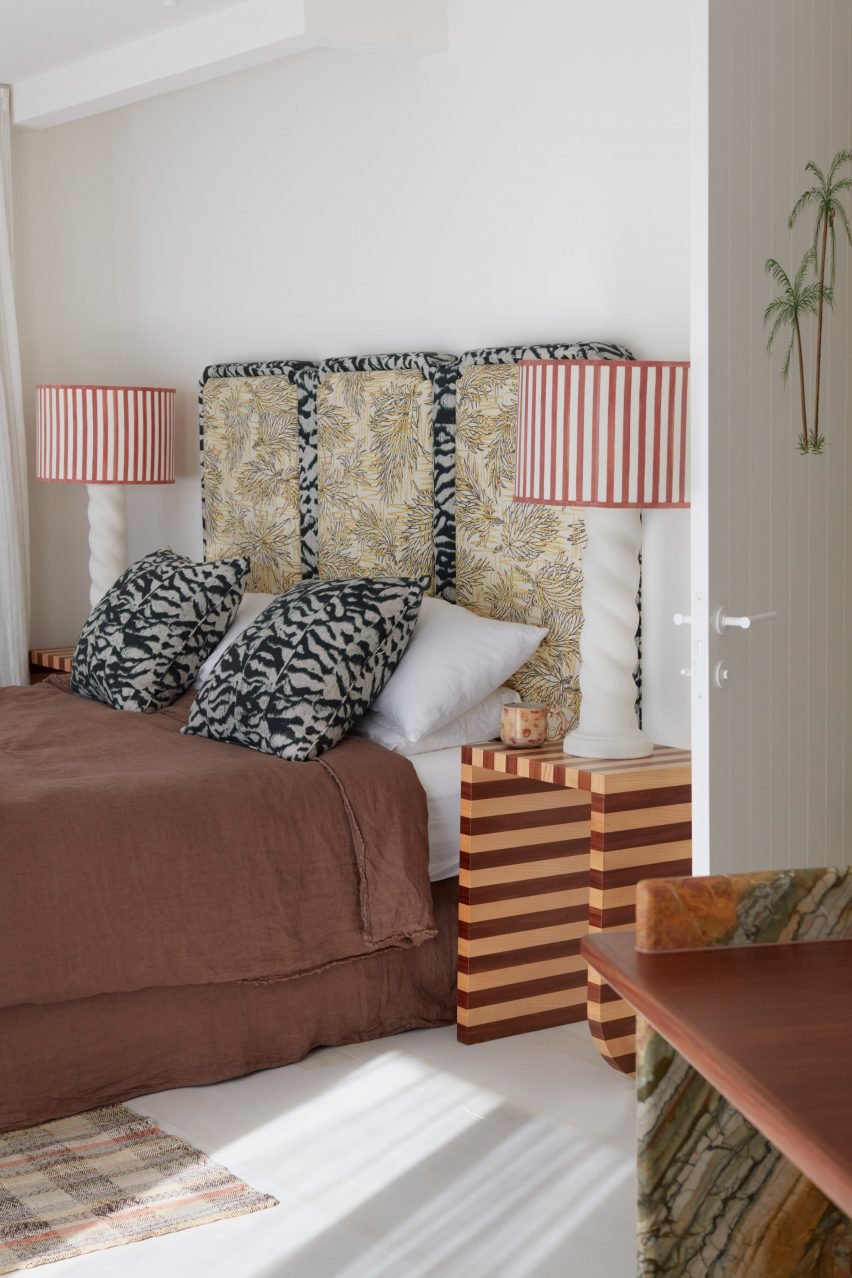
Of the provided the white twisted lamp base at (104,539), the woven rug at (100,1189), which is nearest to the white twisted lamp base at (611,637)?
the woven rug at (100,1189)

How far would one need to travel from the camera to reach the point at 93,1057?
9.36 feet

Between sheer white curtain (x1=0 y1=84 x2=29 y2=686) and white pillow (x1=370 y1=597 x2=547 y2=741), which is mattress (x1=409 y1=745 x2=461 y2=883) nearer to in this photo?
white pillow (x1=370 y1=597 x2=547 y2=741)

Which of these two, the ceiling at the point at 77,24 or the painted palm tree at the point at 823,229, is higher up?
the ceiling at the point at 77,24

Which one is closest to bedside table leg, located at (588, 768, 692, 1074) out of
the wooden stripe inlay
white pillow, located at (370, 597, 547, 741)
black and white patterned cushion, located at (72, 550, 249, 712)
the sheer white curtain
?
the wooden stripe inlay

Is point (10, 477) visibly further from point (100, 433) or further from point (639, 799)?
point (639, 799)

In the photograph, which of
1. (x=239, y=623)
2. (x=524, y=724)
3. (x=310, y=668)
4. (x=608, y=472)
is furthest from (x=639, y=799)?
(x=239, y=623)

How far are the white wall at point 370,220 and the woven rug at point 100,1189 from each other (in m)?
1.44

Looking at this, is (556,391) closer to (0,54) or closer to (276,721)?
(276,721)

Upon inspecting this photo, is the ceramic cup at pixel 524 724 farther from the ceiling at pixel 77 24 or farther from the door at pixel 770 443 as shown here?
the ceiling at pixel 77 24

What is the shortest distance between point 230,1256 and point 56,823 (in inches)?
35.5

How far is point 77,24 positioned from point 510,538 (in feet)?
6.34

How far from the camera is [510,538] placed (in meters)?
3.63

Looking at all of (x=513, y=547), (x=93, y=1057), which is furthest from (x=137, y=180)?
(x=93, y=1057)

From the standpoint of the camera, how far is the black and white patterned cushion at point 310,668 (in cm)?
328
